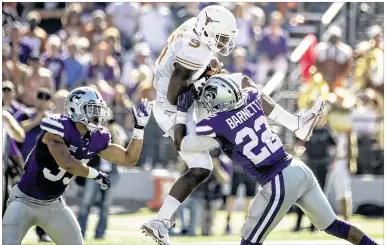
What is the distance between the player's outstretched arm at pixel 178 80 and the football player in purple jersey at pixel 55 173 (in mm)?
657

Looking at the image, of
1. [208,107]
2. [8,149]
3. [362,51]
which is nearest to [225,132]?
[208,107]

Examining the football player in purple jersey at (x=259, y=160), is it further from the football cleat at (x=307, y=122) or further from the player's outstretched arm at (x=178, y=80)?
the football cleat at (x=307, y=122)

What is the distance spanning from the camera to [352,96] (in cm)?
1578

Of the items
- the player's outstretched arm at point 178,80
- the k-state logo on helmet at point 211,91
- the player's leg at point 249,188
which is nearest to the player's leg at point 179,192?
the player's outstretched arm at point 178,80

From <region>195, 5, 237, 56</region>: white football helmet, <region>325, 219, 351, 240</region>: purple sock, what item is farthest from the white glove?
<region>325, 219, 351, 240</region>: purple sock

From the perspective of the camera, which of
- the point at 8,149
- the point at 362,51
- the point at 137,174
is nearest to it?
the point at 8,149

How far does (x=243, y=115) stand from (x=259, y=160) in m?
0.35

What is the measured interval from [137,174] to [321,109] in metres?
6.71

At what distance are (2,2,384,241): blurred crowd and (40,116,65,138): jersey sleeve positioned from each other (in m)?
4.66

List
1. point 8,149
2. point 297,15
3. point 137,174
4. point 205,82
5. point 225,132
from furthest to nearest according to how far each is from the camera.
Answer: point 297,15
point 137,174
point 8,149
point 205,82
point 225,132

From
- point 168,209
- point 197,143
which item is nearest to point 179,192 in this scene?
point 168,209

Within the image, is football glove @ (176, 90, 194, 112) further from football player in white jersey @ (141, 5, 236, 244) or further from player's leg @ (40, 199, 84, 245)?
player's leg @ (40, 199, 84, 245)

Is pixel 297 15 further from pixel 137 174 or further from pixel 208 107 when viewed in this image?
pixel 208 107

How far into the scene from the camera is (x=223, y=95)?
26.8 ft
